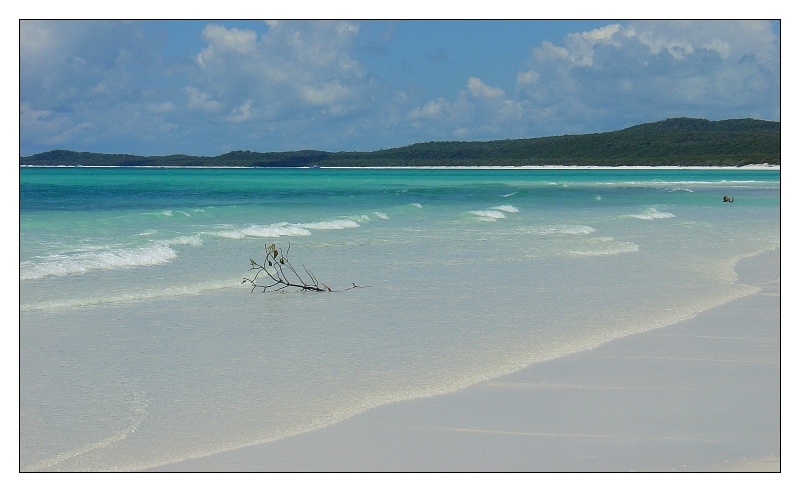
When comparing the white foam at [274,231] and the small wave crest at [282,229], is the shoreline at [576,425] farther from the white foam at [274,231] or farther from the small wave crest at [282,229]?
the white foam at [274,231]

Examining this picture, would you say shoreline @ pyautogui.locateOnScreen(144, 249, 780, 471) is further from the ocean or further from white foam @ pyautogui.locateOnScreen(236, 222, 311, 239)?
white foam @ pyautogui.locateOnScreen(236, 222, 311, 239)

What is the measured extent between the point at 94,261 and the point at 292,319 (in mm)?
5298

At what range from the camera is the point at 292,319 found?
945 cm

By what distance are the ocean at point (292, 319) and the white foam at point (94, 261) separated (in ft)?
0.17

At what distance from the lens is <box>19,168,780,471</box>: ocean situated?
19.6 feet

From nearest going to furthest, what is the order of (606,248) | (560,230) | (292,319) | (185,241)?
(292,319) → (606,248) → (185,241) → (560,230)

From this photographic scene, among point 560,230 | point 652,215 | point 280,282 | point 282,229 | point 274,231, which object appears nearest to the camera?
point 280,282

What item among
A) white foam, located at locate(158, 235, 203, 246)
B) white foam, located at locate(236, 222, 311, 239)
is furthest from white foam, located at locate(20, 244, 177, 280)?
white foam, located at locate(236, 222, 311, 239)

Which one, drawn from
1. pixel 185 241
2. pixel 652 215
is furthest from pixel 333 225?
pixel 652 215

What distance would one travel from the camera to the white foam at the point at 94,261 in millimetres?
12356

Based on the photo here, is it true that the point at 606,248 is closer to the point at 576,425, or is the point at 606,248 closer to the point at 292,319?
the point at 292,319

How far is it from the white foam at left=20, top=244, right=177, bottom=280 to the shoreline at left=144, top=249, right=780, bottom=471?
7.82 meters

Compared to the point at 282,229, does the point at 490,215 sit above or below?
above
